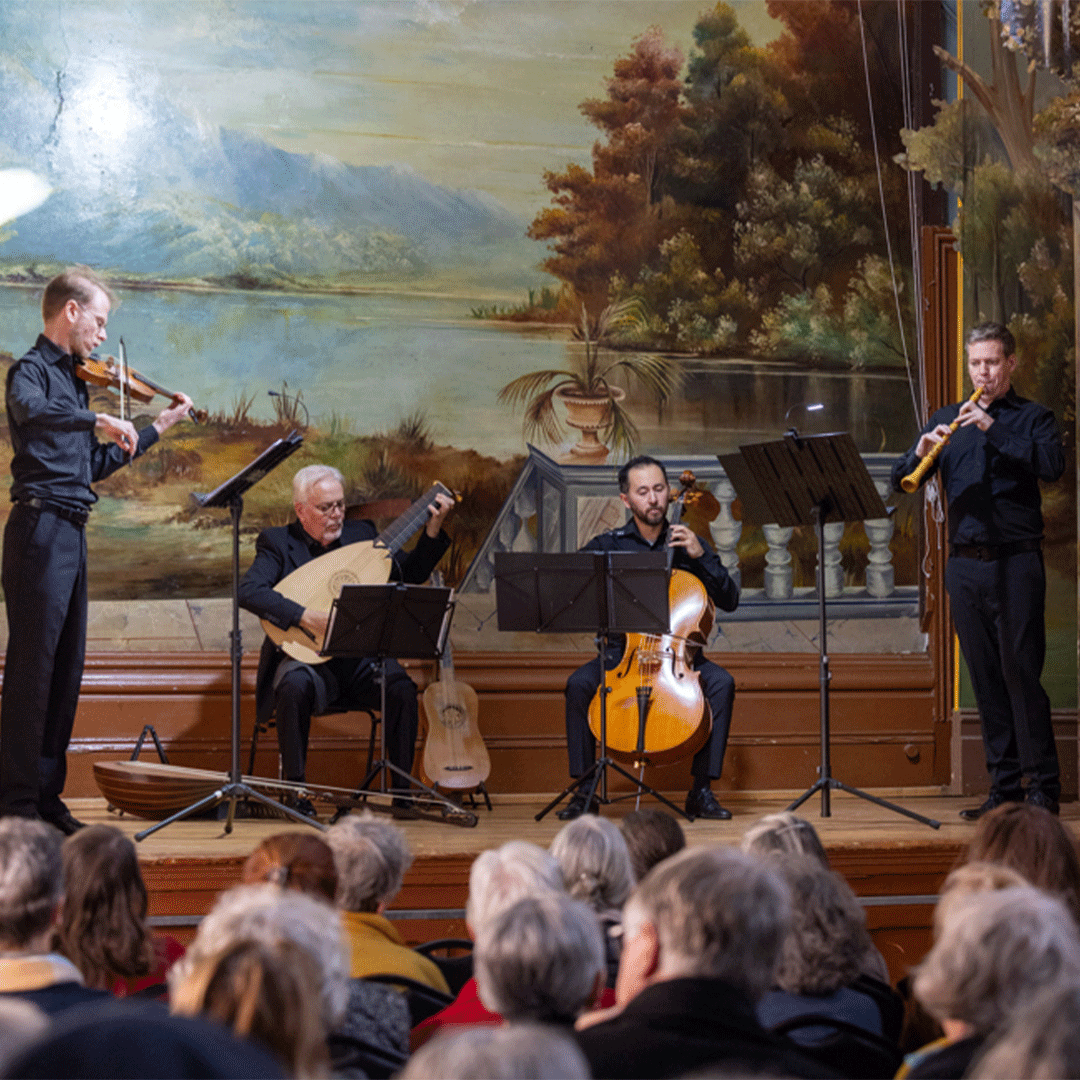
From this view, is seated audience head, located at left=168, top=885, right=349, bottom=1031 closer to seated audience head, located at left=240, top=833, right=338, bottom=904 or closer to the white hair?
seated audience head, located at left=240, top=833, right=338, bottom=904

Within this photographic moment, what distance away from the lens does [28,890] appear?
2.19 metres

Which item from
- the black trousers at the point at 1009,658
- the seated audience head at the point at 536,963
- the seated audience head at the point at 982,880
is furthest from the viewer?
the black trousers at the point at 1009,658

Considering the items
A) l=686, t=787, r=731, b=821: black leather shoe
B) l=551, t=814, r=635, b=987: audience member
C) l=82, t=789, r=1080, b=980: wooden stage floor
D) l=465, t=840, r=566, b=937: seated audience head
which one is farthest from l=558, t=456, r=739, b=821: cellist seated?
l=465, t=840, r=566, b=937: seated audience head

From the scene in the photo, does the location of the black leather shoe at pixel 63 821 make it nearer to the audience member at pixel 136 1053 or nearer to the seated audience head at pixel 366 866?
the seated audience head at pixel 366 866

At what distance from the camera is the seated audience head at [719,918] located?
70.9 inches

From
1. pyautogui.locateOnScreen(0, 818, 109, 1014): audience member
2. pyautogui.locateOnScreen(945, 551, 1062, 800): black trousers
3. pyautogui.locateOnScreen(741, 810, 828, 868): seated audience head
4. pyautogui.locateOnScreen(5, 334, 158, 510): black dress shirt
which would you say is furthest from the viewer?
pyautogui.locateOnScreen(945, 551, 1062, 800): black trousers

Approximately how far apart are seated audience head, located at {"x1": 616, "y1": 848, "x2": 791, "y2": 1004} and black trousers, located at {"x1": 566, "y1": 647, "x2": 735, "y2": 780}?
3.23 metres

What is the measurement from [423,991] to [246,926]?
2.50 feet

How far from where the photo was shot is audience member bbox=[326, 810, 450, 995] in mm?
2385

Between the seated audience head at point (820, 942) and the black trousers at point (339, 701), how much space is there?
2972 mm

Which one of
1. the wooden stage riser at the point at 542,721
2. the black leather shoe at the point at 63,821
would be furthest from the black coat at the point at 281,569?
the black leather shoe at the point at 63,821

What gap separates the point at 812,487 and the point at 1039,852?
237 cm

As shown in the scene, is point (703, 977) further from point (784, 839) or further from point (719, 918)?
point (784, 839)

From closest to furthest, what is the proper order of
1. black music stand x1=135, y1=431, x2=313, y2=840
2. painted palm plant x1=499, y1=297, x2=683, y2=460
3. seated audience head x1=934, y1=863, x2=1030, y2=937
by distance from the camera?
1. seated audience head x1=934, y1=863, x2=1030, y2=937
2. black music stand x1=135, y1=431, x2=313, y2=840
3. painted palm plant x1=499, y1=297, x2=683, y2=460
